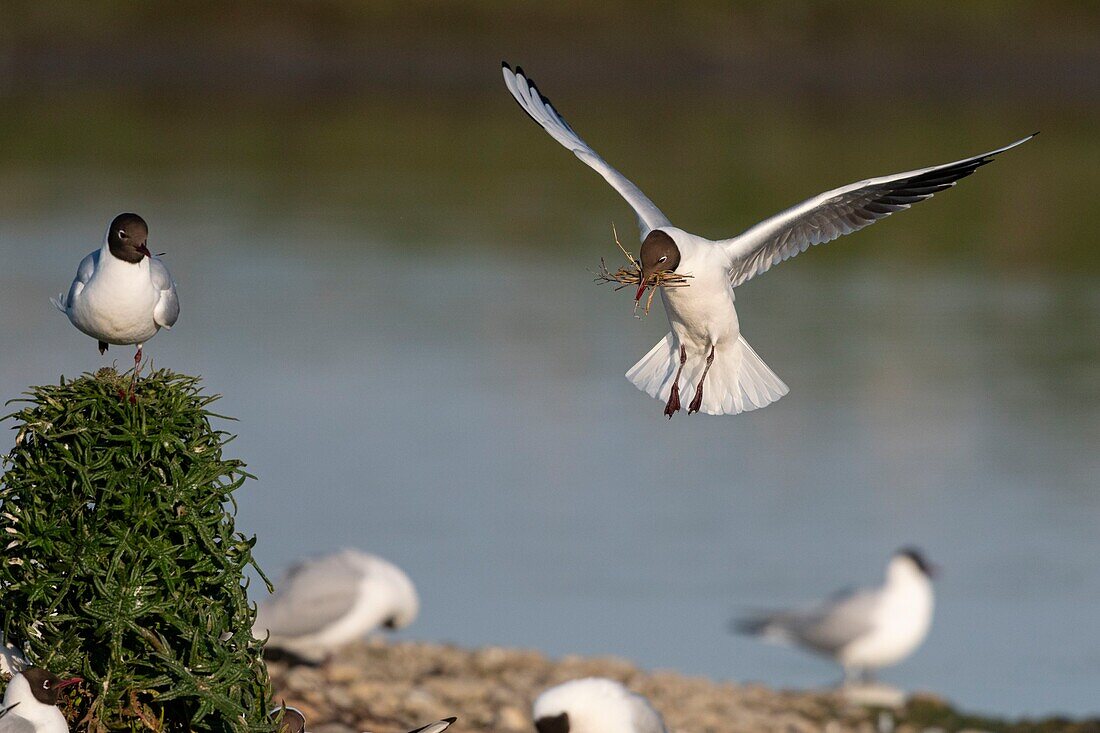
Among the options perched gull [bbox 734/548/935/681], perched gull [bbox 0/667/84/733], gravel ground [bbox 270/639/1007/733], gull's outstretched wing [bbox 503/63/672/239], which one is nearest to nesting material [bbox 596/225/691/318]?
gull's outstretched wing [bbox 503/63/672/239]

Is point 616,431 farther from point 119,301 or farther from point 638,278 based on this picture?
point 119,301

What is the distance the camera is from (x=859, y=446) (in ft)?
59.3

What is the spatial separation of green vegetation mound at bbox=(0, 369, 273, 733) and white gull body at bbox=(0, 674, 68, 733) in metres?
0.12

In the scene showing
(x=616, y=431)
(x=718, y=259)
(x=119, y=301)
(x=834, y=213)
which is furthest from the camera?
(x=616, y=431)

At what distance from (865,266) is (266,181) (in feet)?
42.5

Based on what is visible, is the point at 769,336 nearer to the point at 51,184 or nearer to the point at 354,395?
the point at 354,395

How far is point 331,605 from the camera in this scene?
32.2 feet

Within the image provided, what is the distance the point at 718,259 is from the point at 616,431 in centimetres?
1198

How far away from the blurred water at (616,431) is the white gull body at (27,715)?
6966 millimetres

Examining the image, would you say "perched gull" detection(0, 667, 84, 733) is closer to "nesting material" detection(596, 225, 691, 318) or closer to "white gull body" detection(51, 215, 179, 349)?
"white gull body" detection(51, 215, 179, 349)

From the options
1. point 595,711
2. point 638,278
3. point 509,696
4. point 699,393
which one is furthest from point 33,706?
point 509,696

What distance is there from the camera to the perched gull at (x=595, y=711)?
778cm

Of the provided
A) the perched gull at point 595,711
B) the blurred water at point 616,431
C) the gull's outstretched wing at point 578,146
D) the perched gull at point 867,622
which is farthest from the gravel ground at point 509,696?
the gull's outstretched wing at point 578,146

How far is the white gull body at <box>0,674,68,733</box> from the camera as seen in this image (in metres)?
4.69
